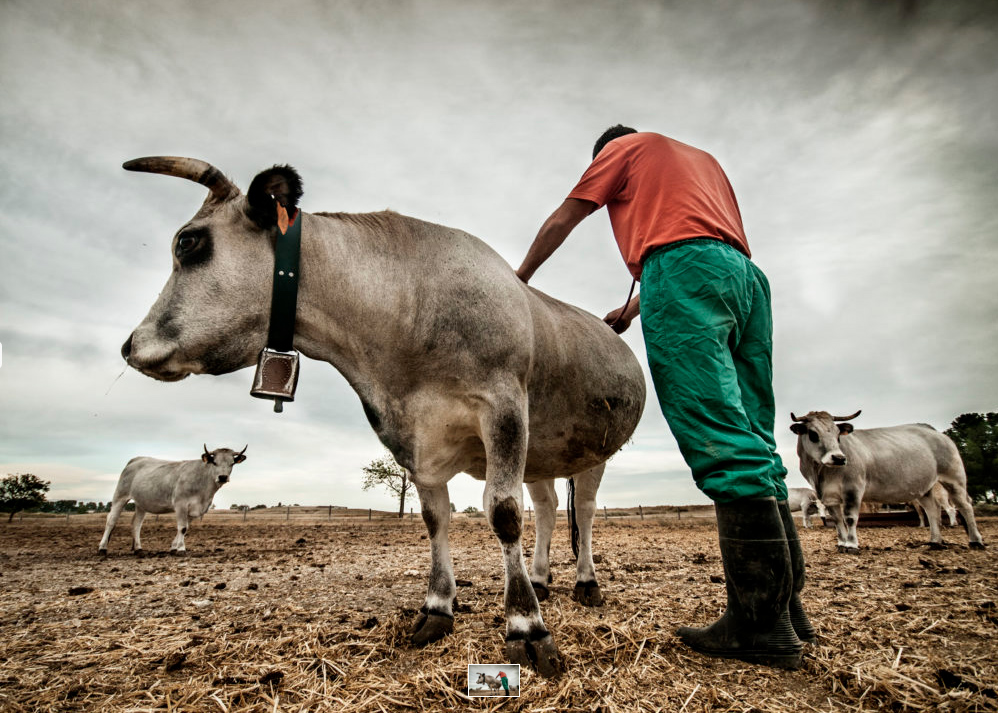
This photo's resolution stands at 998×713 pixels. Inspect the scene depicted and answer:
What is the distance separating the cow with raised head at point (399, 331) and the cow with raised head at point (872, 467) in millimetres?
9436

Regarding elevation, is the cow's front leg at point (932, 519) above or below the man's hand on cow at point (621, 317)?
below

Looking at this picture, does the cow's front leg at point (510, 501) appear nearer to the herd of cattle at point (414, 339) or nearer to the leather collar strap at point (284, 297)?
the herd of cattle at point (414, 339)

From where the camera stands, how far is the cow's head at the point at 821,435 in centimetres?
1023

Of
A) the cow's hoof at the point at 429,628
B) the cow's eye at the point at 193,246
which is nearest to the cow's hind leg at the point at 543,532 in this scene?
the cow's hoof at the point at 429,628

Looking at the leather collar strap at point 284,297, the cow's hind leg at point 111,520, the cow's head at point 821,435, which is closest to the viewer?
the leather collar strap at point 284,297

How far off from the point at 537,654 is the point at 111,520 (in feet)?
48.7

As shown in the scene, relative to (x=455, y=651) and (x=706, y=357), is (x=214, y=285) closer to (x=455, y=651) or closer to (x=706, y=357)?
(x=455, y=651)

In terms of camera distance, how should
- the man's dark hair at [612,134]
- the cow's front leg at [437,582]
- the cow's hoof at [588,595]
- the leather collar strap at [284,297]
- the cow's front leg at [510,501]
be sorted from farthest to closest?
1. the cow's hoof at [588,595]
2. the man's dark hair at [612,134]
3. the cow's front leg at [437,582]
4. the leather collar strap at [284,297]
5. the cow's front leg at [510,501]

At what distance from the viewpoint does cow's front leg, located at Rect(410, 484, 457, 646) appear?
3.14 meters

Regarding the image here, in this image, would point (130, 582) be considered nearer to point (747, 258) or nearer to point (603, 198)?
point (603, 198)

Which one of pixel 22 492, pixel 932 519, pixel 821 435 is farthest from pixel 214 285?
pixel 22 492

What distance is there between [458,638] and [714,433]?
1.86 meters

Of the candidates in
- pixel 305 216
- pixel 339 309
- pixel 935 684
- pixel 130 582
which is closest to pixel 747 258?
pixel 935 684

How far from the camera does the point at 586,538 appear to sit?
16.4 feet
